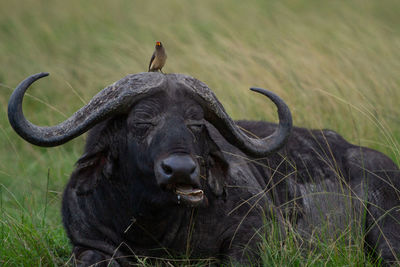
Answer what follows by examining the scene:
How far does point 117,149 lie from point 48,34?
28.7 feet

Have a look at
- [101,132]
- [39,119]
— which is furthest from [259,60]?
[101,132]

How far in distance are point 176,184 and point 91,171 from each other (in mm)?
777

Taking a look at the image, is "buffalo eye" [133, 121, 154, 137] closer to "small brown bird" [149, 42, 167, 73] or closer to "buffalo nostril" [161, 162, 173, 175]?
"buffalo nostril" [161, 162, 173, 175]

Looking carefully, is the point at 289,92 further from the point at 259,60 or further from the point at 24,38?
the point at 24,38

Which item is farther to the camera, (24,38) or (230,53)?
(24,38)

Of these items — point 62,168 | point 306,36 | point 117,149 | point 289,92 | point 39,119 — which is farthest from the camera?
point 306,36

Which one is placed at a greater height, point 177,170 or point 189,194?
point 177,170

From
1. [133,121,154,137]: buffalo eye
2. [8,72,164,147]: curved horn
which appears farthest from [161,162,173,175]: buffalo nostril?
[8,72,164,147]: curved horn

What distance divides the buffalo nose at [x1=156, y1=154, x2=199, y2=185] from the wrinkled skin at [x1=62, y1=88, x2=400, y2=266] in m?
0.04

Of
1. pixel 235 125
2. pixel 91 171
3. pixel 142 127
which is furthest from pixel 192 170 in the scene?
pixel 91 171

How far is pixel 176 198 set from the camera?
4.05 meters

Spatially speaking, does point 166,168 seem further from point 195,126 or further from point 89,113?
point 89,113

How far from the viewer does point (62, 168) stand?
7.29 metres

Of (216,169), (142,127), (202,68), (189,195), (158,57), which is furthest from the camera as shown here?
(202,68)
